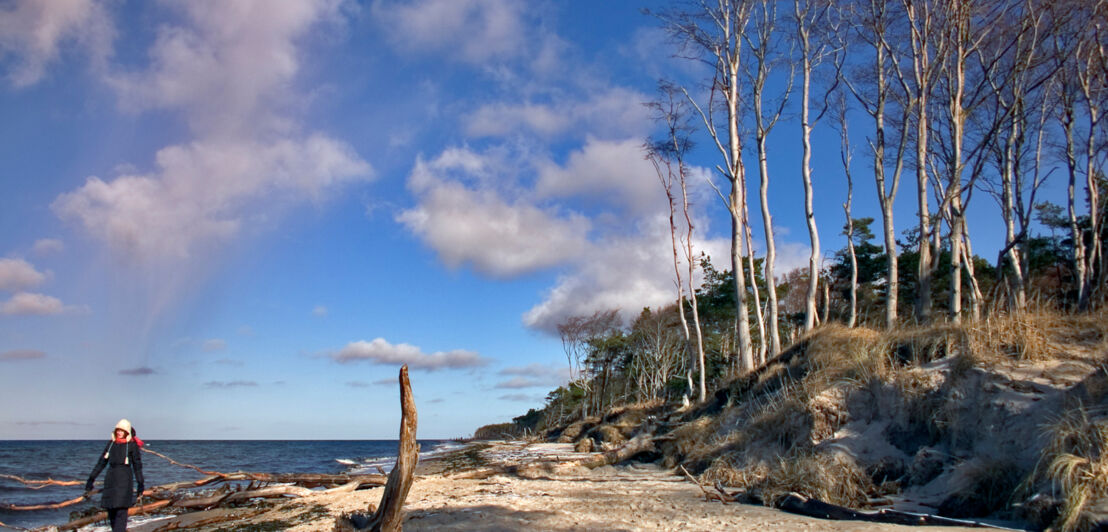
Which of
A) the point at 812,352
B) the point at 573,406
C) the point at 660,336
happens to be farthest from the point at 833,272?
the point at 573,406

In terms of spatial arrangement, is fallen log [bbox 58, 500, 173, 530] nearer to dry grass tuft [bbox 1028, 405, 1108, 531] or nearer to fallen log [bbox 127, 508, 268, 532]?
fallen log [bbox 127, 508, 268, 532]

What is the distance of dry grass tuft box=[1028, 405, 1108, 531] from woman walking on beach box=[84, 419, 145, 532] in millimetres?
9388

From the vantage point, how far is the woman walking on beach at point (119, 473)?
25.0 ft

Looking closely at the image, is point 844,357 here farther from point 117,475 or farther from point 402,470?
point 117,475

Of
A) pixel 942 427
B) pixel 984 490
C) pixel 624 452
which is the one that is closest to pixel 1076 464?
pixel 984 490

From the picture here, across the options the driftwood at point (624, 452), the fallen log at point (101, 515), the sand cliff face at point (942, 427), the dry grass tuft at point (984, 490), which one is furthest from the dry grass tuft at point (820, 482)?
the fallen log at point (101, 515)

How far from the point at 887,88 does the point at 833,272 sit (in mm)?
14818

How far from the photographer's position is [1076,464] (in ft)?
19.1

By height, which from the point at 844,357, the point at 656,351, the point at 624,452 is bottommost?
the point at 624,452

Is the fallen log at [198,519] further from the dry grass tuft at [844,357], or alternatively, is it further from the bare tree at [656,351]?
the bare tree at [656,351]

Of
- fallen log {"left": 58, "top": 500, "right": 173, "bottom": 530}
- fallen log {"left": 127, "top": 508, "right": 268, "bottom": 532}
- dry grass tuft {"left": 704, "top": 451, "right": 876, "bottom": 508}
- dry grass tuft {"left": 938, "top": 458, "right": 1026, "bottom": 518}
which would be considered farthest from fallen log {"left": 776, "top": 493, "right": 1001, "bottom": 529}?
fallen log {"left": 58, "top": 500, "right": 173, "bottom": 530}

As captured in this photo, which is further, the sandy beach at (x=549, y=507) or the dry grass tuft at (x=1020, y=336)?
the dry grass tuft at (x=1020, y=336)

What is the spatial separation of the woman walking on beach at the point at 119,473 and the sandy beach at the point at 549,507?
2.16 m

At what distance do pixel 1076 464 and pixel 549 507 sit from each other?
564cm
